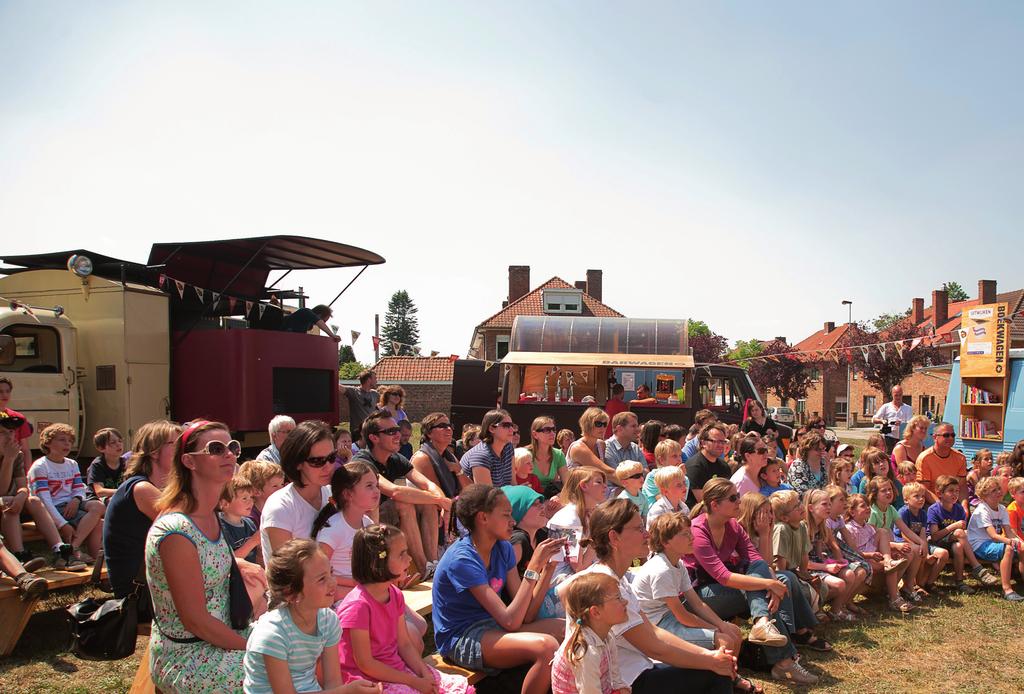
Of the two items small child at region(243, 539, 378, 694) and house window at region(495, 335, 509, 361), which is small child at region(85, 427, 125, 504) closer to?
small child at region(243, 539, 378, 694)

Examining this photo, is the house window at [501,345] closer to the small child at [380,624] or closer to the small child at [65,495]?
the small child at [65,495]

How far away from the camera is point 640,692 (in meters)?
3.96

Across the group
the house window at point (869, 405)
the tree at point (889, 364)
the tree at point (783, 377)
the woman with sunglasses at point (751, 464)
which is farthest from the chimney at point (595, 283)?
the woman with sunglasses at point (751, 464)

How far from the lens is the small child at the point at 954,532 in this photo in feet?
24.2

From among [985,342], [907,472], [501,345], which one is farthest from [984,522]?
[501,345]

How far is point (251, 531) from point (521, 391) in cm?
1014

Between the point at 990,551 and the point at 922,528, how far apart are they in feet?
2.38

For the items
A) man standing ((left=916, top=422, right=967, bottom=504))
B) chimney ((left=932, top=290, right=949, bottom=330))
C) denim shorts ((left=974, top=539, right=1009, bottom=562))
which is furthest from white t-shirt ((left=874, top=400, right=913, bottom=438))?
chimney ((left=932, top=290, right=949, bottom=330))

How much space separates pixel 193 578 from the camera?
9.73 ft

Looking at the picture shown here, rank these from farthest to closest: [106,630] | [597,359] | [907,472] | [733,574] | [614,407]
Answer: [597,359]
[614,407]
[907,472]
[733,574]
[106,630]

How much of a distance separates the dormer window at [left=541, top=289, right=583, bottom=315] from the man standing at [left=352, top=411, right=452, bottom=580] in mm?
37455

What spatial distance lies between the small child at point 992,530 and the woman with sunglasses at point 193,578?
7.19 m

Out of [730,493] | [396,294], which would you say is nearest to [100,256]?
[730,493]

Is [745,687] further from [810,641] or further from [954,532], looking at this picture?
[954,532]
